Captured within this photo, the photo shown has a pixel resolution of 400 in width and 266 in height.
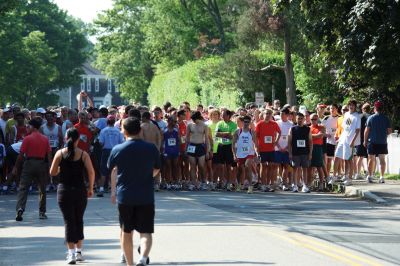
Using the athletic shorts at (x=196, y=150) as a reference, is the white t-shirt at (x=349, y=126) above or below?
above

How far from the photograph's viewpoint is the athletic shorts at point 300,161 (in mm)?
24172

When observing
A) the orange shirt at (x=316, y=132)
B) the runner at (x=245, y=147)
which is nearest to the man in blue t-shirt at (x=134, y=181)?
the runner at (x=245, y=147)

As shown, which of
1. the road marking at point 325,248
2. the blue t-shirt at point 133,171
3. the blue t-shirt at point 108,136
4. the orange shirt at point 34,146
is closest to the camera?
the blue t-shirt at point 133,171

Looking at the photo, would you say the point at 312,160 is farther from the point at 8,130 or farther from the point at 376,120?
the point at 8,130

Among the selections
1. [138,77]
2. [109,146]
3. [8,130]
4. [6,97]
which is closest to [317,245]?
[109,146]

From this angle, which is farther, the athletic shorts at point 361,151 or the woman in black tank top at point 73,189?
the athletic shorts at point 361,151

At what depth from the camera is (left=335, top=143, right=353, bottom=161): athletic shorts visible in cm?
2481

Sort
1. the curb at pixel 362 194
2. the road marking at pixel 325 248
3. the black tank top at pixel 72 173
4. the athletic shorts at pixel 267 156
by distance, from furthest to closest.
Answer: the athletic shorts at pixel 267 156 < the curb at pixel 362 194 < the black tank top at pixel 72 173 < the road marking at pixel 325 248

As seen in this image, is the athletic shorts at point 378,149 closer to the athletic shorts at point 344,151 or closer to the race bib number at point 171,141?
the athletic shorts at point 344,151

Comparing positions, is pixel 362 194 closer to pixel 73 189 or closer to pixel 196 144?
pixel 196 144

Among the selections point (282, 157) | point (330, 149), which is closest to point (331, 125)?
point (330, 149)

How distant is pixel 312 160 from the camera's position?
24562 millimetres

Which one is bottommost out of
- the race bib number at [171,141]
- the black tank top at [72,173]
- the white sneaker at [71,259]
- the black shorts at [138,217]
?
the white sneaker at [71,259]

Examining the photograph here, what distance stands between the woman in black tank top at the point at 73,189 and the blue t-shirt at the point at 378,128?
42.0 feet
